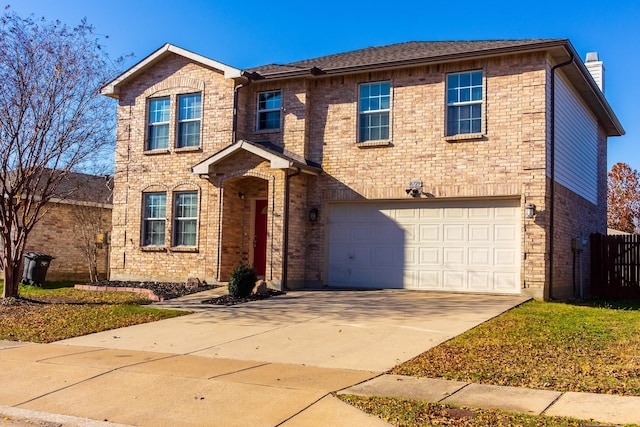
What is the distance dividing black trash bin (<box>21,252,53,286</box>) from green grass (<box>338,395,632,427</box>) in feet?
54.2

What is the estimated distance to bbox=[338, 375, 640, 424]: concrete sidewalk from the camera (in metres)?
5.66

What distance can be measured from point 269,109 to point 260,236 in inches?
144

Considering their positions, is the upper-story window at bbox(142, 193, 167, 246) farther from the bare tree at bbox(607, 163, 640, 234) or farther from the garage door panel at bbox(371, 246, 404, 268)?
the bare tree at bbox(607, 163, 640, 234)

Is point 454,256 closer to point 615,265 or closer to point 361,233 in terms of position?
point 361,233

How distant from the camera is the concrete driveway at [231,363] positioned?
607 cm

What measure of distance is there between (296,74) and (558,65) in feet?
21.8

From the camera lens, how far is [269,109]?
18000mm

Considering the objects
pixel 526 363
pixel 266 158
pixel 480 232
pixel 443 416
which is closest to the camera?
pixel 443 416

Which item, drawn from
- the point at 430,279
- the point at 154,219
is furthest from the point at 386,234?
the point at 154,219

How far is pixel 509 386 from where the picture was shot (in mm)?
6750

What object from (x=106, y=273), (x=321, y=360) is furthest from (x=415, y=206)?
(x=106, y=273)

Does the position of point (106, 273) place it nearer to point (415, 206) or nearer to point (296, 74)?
point (296, 74)

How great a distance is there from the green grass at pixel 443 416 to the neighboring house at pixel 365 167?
9283mm

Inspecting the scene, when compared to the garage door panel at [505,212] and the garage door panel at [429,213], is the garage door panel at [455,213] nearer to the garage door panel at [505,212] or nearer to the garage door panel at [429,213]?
the garage door panel at [429,213]
